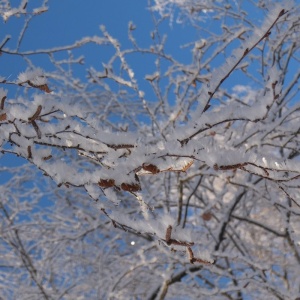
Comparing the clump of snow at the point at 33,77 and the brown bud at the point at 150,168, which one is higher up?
the clump of snow at the point at 33,77

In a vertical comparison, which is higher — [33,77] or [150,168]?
[33,77]

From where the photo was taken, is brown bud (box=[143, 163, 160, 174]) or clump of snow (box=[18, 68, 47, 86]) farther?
clump of snow (box=[18, 68, 47, 86])

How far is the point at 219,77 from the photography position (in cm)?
114

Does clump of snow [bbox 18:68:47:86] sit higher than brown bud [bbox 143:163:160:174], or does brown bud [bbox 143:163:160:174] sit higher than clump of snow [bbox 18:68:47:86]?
clump of snow [bbox 18:68:47:86]

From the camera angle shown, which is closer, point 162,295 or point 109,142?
point 109,142

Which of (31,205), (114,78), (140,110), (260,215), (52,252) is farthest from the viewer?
(260,215)

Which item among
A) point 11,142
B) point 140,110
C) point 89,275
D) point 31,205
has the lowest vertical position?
point 11,142

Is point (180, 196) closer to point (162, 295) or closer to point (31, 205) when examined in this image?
point (162, 295)

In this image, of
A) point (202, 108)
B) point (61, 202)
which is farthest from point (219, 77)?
point (61, 202)

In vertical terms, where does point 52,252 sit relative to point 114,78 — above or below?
below

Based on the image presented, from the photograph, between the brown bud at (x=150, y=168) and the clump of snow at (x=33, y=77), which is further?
the clump of snow at (x=33, y=77)

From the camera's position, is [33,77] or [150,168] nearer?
[150,168]

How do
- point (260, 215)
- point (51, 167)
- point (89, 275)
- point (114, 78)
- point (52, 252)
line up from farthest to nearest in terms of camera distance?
1. point (260, 215)
2. point (89, 275)
3. point (52, 252)
4. point (114, 78)
5. point (51, 167)

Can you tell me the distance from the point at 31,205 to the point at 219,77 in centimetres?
575
